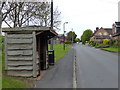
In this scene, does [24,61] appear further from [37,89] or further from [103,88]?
[103,88]

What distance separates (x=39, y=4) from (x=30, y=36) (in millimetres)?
11658

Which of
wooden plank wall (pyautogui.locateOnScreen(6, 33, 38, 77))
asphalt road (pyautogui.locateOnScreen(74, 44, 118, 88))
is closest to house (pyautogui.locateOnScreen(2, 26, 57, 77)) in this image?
wooden plank wall (pyautogui.locateOnScreen(6, 33, 38, 77))

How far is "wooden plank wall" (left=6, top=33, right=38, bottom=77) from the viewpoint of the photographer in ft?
A: 28.2

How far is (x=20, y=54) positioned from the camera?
28.5ft

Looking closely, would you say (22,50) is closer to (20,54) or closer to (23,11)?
(20,54)

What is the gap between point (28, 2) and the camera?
18766 millimetres

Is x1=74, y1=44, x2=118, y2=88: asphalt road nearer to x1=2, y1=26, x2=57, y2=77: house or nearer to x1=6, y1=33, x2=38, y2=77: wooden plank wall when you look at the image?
x1=2, y1=26, x2=57, y2=77: house

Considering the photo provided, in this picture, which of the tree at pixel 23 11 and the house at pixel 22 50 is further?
the tree at pixel 23 11

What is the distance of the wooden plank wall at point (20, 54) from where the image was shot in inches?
339

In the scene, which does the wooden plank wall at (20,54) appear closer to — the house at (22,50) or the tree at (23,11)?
the house at (22,50)

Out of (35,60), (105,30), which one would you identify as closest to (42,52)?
(35,60)

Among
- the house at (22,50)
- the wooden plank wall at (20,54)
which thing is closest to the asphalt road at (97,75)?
the house at (22,50)

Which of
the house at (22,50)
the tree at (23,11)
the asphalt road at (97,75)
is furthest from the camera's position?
the tree at (23,11)

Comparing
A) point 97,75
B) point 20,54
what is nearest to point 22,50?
point 20,54
